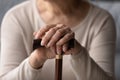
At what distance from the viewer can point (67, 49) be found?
69cm

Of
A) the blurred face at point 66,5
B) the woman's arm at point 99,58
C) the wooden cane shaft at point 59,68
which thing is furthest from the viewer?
the blurred face at point 66,5

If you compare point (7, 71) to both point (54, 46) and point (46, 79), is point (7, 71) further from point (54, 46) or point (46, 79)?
point (54, 46)

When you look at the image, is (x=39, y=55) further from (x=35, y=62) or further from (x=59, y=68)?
(x=59, y=68)

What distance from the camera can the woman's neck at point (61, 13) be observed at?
3.18ft

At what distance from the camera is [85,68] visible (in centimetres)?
78

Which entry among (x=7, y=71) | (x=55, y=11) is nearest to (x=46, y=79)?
(x=7, y=71)

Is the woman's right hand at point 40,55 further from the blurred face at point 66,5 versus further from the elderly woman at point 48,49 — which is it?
the blurred face at point 66,5

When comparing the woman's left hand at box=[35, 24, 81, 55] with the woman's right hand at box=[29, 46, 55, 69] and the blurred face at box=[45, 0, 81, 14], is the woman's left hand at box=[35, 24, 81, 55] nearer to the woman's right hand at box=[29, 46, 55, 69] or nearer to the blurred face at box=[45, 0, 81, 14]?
the woman's right hand at box=[29, 46, 55, 69]

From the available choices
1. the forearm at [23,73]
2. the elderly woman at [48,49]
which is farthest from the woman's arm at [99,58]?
the forearm at [23,73]

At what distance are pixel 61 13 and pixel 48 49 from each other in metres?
0.24

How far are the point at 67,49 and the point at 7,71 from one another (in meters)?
0.27

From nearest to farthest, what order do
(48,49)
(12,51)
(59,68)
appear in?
(59,68), (48,49), (12,51)

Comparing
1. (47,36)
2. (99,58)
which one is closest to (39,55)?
(47,36)

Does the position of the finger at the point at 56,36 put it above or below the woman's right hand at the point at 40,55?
above
